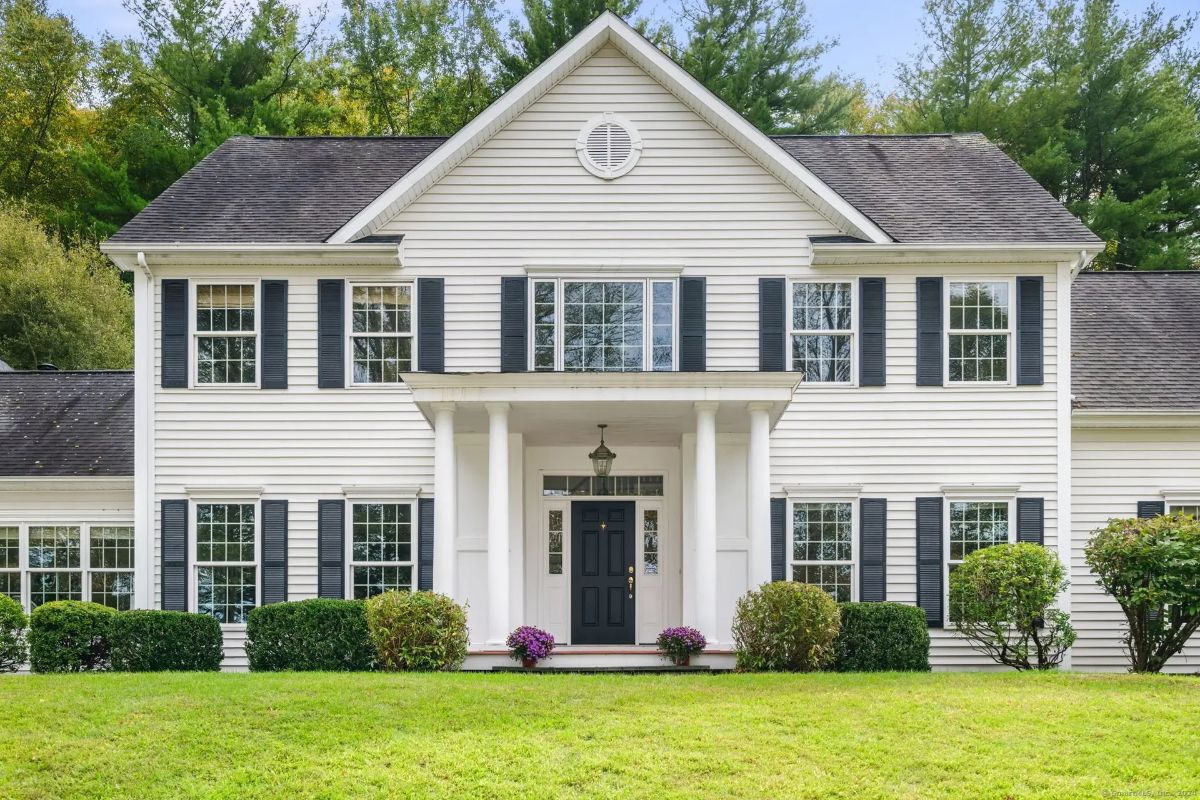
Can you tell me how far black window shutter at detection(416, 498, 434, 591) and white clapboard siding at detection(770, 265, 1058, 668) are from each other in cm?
459

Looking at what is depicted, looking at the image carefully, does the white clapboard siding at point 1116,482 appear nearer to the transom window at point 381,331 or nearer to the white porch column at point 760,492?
the white porch column at point 760,492

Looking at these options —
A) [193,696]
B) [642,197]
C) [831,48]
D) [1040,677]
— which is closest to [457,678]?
[193,696]

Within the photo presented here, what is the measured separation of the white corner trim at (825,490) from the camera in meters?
15.3

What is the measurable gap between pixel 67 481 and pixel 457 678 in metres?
7.54

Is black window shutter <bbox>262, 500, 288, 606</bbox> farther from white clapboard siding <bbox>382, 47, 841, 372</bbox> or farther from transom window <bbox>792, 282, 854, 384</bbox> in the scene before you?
transom window <bbox>792, 282, 854, 384</bbox>

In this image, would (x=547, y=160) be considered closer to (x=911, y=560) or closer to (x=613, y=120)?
(x=613, y=120)

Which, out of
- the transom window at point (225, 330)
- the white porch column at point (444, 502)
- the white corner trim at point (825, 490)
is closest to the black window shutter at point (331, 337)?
the transom window at point (225, 330)

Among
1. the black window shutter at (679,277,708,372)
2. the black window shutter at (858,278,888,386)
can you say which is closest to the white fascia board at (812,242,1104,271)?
the black window shutter at (858,278,888,386)

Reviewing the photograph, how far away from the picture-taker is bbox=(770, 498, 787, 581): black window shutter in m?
15.2

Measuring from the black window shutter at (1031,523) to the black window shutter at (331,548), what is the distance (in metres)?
8.88

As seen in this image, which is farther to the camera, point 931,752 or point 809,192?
point 809,192

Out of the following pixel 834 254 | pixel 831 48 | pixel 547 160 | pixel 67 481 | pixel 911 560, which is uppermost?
pixel 831 48

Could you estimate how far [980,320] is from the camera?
1542 centimetres

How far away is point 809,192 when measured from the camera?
Answer: 15133 millimetres
